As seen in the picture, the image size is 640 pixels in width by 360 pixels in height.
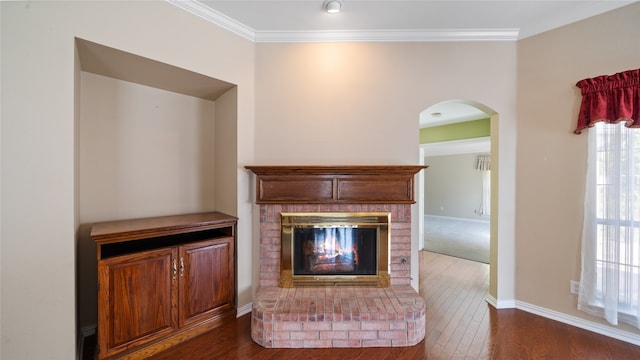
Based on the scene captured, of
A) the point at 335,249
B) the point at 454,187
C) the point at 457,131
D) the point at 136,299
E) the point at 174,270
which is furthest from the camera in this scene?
the point at 454,187

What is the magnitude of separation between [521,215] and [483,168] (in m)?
6.19

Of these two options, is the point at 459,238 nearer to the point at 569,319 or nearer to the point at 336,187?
the point at 569,319

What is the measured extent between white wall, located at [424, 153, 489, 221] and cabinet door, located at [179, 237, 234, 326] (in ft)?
27.4

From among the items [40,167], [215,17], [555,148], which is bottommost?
[40,167]

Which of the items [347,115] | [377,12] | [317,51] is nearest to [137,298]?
[347,115]

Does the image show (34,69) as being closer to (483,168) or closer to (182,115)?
(182,115)

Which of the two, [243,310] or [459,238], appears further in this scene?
[459,238]

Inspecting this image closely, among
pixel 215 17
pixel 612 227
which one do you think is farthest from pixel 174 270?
pixel 612 227

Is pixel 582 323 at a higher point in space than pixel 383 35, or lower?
lower

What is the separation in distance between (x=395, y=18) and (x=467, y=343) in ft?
9.45

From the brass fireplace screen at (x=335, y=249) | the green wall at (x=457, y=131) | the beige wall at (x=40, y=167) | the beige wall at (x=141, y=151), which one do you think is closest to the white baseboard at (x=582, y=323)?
the brass fireplace screen at (x=335, y=249)

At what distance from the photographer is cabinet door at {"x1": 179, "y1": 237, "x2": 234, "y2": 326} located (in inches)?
79.2

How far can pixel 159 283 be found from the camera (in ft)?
6.17

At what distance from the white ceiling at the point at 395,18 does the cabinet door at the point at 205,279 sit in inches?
80.4
